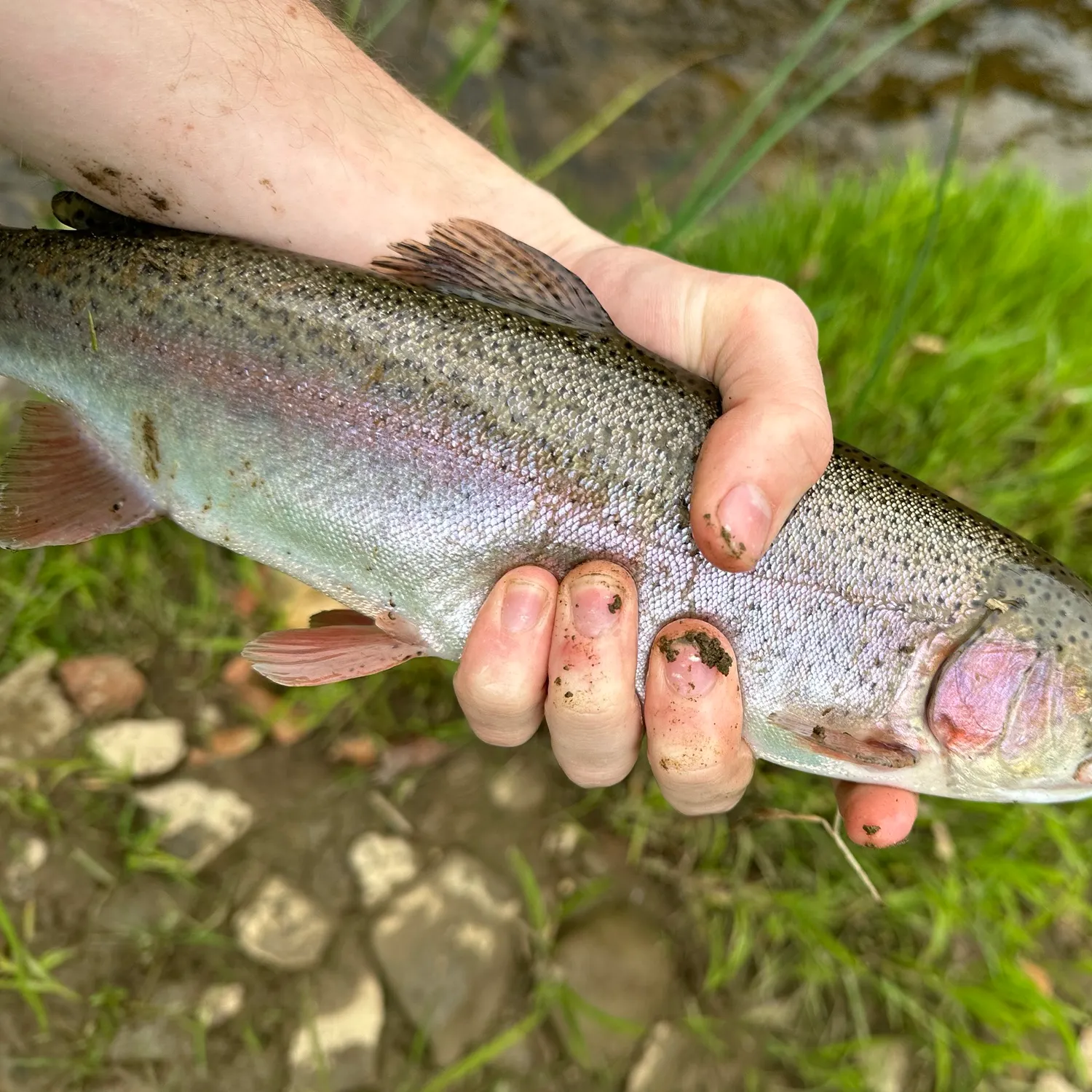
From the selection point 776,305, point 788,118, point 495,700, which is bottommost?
point 495,700

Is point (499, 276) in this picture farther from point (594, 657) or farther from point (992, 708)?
point (992, 708)

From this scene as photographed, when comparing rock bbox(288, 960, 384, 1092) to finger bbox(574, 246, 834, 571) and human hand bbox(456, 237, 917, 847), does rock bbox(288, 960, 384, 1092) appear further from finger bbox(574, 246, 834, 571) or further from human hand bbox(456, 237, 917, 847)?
finger bbox(574, 246, 834, 571)

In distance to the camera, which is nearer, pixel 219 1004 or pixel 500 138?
pixel 219 1004

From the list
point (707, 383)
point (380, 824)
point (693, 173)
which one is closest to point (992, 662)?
point (707, 383)

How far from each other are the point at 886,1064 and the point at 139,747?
2546mm

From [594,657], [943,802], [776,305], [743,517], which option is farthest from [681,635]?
[943,802]

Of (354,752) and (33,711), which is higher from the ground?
(354,752)

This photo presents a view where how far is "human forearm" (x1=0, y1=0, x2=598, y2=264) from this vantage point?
1874mm

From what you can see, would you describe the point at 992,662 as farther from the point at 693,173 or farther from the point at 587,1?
the point at 587,1

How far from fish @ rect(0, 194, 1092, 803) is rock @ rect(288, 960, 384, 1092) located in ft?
3.55

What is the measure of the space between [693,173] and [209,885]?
4.96m

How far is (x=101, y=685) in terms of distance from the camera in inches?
99.2

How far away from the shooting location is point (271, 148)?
2.12 meters

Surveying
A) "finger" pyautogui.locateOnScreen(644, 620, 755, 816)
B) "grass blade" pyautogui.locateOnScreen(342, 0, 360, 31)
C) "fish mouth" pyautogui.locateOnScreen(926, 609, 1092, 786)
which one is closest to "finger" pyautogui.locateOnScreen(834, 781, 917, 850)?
"fish mouth" pyautogui.locateOnScreen(926, 609, 1092, 786)
